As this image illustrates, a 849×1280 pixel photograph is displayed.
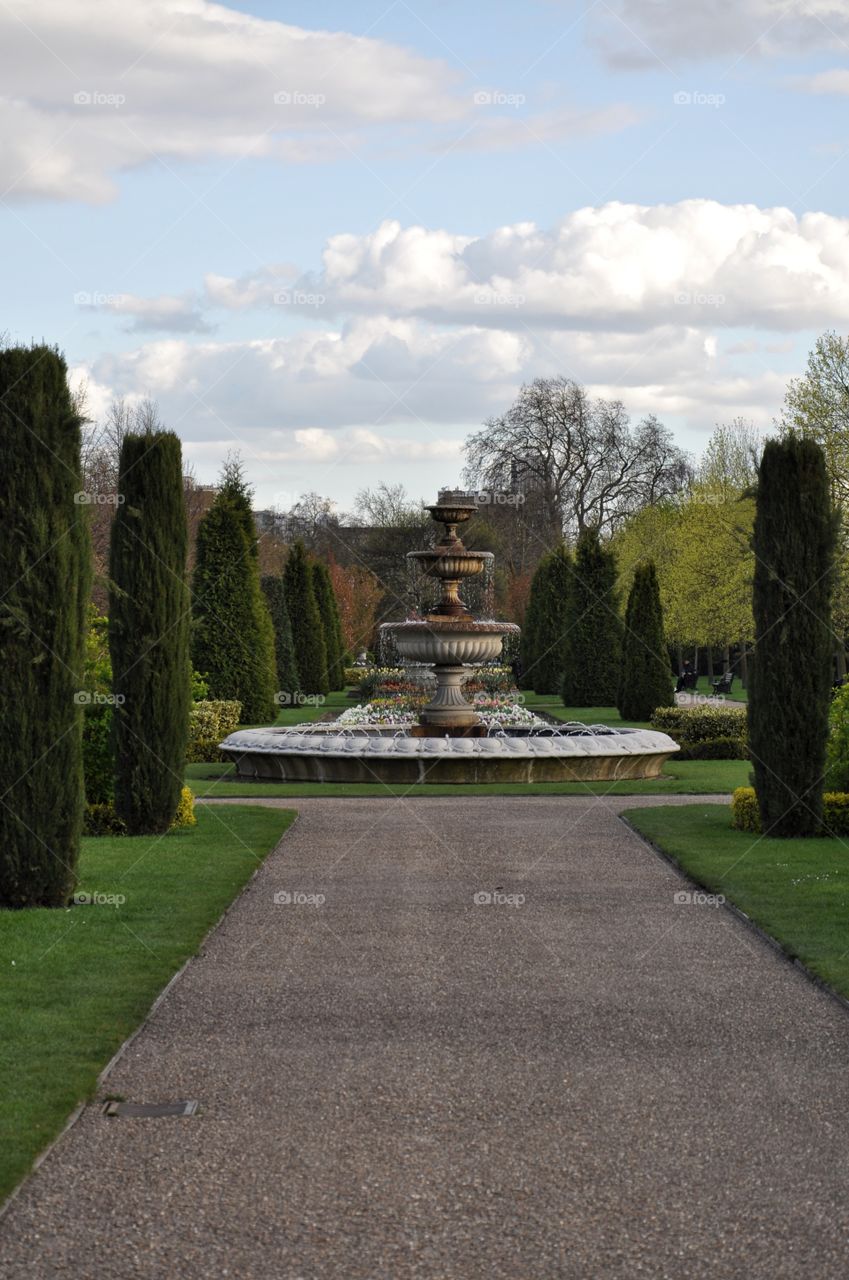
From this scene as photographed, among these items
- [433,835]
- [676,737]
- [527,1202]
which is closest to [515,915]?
[433,835]

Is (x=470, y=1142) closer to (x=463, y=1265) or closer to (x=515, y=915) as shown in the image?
(x=463, y=1265)

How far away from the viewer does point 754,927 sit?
31.9ft

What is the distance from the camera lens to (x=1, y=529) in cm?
1047

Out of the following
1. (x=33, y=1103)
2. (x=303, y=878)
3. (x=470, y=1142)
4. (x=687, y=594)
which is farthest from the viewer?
(x=687, y=594)

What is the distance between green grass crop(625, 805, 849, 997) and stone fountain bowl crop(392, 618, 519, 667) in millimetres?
8056

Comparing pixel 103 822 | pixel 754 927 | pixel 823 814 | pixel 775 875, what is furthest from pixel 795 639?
pixel 103 822

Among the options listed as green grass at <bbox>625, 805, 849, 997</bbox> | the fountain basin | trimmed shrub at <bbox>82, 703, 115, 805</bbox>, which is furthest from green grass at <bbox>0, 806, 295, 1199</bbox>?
the fountain basin

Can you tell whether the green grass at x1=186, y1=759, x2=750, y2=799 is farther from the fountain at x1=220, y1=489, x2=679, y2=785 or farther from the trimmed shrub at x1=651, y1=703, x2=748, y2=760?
the trimmed shrub at x1=651, y1=703, x2=748, y2=760

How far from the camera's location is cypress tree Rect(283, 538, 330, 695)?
43.1 m

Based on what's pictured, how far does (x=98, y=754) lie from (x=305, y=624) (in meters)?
27.5

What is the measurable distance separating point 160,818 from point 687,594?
36.4 meters

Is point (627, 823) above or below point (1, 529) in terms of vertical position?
below

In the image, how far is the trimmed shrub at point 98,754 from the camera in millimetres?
15602

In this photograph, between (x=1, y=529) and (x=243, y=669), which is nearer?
(x=1, y=529)
